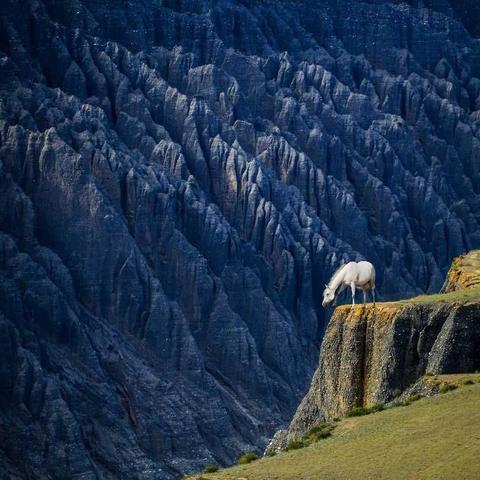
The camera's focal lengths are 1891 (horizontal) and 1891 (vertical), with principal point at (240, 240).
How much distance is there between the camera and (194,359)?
337 feet

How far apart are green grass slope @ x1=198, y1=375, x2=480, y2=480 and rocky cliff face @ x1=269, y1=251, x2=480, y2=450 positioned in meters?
3.15

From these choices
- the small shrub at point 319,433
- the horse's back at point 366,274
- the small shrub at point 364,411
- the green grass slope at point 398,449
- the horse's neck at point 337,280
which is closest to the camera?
the green grass slope at point 398,449

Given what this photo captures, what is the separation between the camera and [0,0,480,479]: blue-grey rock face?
97.3m

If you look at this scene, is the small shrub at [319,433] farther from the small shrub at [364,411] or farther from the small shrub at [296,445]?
the small shrub at [364,411]

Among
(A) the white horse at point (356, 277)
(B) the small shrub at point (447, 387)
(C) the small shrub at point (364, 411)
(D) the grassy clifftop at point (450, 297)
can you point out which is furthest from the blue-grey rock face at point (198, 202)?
(B) the small shrub at point (447, 387)

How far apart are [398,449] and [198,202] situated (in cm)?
7159

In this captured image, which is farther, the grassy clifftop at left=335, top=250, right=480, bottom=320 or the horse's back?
the horse's back

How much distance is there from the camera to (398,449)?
3900 centimetres

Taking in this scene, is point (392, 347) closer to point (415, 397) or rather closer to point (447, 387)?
point (415, 397)

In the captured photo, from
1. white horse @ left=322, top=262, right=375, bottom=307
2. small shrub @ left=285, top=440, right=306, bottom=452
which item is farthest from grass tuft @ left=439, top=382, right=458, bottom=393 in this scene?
white horse @ left=322, top=262, right=375, bottom=307

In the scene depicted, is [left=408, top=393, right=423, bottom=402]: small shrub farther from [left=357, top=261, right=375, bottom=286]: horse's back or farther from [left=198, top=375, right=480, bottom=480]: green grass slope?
[left=357, top=261, right=375, bottom=286]: horse's back

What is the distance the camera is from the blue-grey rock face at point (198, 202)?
319 feet

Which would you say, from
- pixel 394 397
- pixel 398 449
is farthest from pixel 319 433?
pixel 398 449

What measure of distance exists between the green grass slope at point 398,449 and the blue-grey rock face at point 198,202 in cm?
4857
